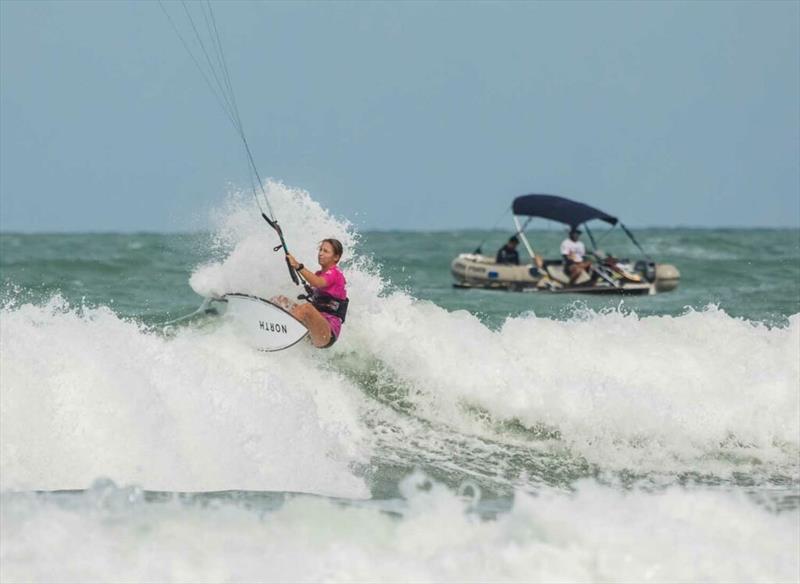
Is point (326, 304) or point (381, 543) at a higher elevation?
point (326, 304)

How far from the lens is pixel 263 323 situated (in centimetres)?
1053

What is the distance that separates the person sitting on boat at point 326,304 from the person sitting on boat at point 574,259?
1444cm

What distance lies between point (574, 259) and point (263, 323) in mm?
14920

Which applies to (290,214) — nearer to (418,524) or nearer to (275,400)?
(275,400)

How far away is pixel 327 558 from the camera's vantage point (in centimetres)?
624

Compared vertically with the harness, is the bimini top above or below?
above

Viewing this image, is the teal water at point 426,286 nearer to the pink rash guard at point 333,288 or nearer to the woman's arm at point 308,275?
the pink rash guard at point 333,288

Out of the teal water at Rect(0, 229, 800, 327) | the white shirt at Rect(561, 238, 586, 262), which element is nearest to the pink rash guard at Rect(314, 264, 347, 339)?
the teal water at Rect(0, 229, 800, 327)

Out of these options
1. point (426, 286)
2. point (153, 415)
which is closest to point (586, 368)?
point (153, 415)

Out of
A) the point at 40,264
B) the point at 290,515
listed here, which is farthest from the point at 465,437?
the point at 40,264

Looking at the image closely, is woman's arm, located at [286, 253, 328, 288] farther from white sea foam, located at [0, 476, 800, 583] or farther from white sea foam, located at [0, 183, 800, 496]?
white sea foam, located at [0, 476, 800, 583]

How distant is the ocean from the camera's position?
6.29 metres

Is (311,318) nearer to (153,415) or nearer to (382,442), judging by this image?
(382,442)

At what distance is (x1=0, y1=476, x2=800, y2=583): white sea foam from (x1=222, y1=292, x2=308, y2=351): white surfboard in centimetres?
350
